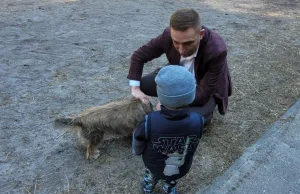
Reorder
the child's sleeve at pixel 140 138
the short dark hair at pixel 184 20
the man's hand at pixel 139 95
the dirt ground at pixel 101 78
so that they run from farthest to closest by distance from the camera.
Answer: the man's hand at pixel 139 95 → the dirt ground at pixel 101 78 → the short dark hair at pixel 184 20 → the child's sleeve at pixel 140 138

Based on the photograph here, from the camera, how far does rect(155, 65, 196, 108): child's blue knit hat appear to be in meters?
2.30

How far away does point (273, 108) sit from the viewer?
14.5 feet

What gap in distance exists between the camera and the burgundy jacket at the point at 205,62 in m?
3.38

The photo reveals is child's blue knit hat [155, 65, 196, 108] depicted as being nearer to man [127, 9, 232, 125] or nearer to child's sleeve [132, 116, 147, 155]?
child's sleeve [132, 116, 147, 155]

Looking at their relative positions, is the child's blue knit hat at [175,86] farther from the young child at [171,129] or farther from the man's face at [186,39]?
the man's face at [186,39]

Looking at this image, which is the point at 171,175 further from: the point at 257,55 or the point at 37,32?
the point at 37,32

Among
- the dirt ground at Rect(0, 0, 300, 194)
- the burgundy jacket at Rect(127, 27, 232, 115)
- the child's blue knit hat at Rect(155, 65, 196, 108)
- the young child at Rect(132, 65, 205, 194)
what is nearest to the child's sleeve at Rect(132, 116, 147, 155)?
the young child at Rect(132, 65, 205, 194)

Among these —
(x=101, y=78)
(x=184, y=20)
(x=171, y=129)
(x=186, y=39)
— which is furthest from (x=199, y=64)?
(x=101, y=78)

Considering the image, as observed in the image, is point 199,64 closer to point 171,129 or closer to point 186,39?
point 186,39

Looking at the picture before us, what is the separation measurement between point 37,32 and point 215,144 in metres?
4.19

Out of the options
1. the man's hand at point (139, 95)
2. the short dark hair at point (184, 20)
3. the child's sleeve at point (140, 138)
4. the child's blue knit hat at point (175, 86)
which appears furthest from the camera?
the man's hand at point (139, 95)

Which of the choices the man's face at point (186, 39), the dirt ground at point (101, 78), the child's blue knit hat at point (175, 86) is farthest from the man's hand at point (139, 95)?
the child's blue knit hat at point (175, 86)

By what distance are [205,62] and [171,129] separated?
1.18m

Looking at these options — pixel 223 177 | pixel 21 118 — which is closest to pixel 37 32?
pixel 21 118
